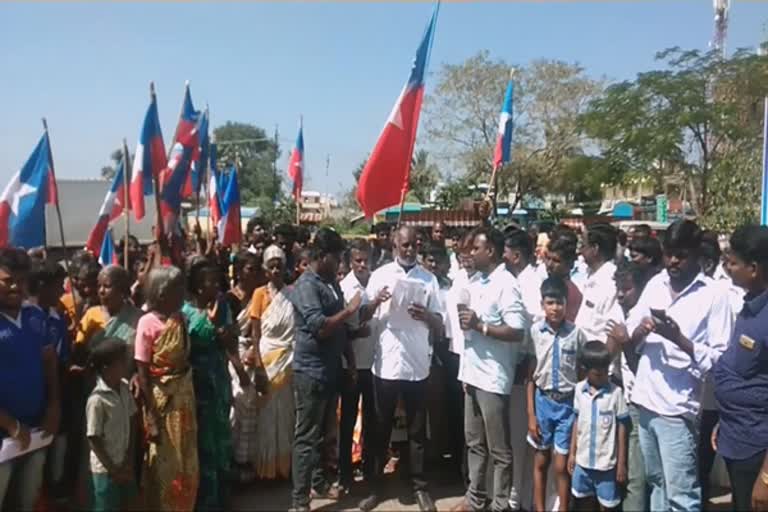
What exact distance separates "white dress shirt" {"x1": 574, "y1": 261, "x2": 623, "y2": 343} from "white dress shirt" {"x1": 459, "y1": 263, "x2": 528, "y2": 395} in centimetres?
41

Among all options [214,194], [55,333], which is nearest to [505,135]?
[214,194]

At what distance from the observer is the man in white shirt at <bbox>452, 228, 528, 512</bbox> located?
13.1 ft

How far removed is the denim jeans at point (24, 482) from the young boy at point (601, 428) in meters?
3.00

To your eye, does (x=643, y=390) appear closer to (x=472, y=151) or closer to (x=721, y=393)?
(x=721, y=393)

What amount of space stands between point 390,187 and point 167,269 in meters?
2.08

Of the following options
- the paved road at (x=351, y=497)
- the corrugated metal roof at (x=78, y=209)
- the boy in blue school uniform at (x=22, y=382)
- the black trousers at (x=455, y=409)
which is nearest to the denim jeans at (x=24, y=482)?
the boy in blue school uniform at (x=22, y=382)

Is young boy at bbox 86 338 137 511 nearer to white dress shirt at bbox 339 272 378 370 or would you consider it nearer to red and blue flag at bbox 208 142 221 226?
white dress shirt at bbox 339 272 378 370

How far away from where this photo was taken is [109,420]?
3.64 meters

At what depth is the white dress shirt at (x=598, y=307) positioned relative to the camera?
4047 mm

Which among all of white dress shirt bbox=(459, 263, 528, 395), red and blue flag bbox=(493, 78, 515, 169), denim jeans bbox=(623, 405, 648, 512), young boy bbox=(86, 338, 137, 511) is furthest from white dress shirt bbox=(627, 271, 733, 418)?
red and blue flag bbox=(493, 78, 515, 169)

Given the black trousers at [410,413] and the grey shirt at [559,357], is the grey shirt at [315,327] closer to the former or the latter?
the black trousers at [410,413]

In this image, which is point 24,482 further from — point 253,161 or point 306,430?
point 253,161

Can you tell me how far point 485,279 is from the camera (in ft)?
13.8

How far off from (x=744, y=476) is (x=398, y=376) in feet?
6.82
